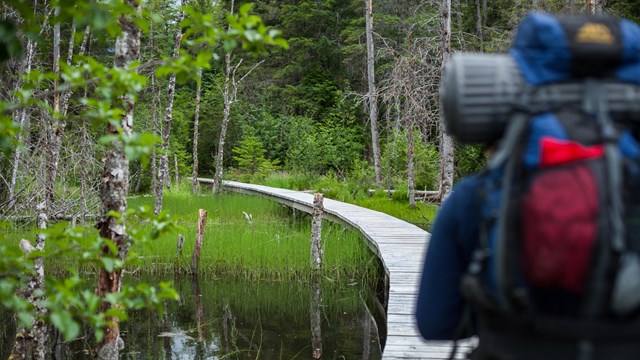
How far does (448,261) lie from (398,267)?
608 centimetres

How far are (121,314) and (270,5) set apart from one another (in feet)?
117

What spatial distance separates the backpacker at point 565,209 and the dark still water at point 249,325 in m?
6.40

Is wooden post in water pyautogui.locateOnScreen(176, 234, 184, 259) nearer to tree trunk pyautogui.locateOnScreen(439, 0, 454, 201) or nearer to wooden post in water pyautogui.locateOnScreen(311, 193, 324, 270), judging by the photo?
wooden post in water pyautogui.locateOnScreen(311, 193, 324, 270)

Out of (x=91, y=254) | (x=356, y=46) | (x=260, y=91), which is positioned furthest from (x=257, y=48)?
(x=260, y=91)

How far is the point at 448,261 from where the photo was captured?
168 cm

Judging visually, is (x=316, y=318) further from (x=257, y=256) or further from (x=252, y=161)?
(x=252, y=161)

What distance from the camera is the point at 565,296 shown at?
1392mm

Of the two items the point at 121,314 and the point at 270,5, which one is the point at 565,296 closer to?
the point at 121,314

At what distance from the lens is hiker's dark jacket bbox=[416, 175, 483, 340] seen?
1605mm

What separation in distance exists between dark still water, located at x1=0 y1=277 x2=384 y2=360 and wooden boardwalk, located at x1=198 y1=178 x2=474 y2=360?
2.90 feet

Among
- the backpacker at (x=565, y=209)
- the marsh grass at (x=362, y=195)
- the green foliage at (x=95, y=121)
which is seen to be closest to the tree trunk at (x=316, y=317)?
the marsh grass at (x=362, y=195)

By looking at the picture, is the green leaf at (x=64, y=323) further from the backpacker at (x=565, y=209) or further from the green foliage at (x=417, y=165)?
the green foliage at (x=417, y=165)

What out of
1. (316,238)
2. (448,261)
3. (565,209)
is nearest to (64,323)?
(448,261)

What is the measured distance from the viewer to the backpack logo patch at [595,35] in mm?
1463
